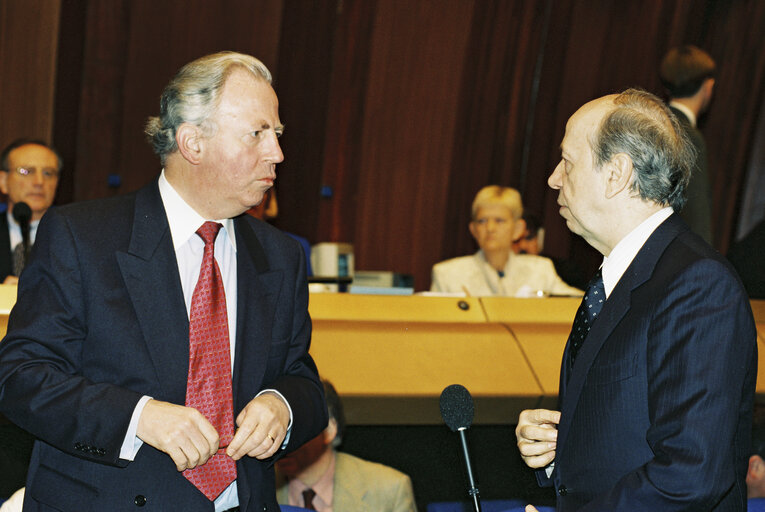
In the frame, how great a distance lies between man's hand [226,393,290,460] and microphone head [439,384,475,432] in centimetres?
34

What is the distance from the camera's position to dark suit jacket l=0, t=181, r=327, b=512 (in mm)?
1600

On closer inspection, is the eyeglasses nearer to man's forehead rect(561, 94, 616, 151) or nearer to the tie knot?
the tie knot

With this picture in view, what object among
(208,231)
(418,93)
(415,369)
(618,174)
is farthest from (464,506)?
(418,93)

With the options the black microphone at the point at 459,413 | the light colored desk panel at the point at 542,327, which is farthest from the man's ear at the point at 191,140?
the light colored desk panel at the point at 542,327

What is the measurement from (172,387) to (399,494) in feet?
4.42

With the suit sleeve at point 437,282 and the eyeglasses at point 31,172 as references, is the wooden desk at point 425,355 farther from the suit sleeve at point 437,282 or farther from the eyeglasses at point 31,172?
the eyeglasses at point 31,172

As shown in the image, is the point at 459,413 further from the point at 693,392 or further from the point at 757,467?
the point at 757,467

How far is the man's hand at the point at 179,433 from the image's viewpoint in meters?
1.55

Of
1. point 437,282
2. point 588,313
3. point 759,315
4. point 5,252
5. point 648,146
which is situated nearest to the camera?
point 648,146

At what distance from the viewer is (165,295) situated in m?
1.75

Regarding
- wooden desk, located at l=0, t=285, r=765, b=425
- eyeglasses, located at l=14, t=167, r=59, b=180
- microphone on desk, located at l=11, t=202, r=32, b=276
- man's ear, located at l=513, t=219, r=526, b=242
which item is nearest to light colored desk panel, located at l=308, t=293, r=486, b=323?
wooden desk, located at l=0, t=285, r=765, b=425

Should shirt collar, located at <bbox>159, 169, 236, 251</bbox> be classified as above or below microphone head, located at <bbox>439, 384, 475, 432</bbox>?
above

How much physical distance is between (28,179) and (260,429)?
3168 mm

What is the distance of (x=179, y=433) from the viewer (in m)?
1.55
